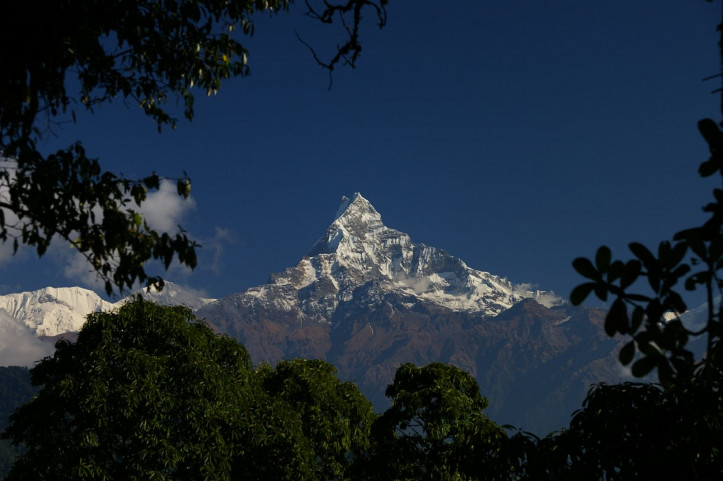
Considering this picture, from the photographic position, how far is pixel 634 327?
2602 millimetres

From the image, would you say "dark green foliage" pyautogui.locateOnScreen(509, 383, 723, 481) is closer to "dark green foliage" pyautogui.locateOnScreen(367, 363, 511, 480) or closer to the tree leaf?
"dark green foliage" pyautogui.locateOnScreen(367, 363, 511, 480)

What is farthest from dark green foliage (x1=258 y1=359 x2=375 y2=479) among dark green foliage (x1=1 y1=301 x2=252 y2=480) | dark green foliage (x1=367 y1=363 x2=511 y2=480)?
dark green foliage (x1=1 y1=301 x2=252 y2=480)

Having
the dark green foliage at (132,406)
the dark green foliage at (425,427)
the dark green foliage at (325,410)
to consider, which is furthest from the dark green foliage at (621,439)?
the dark green foliage at (325,410)

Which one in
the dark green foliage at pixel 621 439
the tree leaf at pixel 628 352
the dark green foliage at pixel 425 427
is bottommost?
the tree leaf at pixel 628 352

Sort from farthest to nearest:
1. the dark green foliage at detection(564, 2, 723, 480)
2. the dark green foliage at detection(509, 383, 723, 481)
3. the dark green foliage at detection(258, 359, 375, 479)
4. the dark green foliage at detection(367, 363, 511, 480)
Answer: the dark green foliage at detection(258, 359, 375, 479) < the dark green foliage at detection(367, 363, 511, 480) < the dark green foliage at detection(509, 383, 723, 481) < the dark green foliage at detection(564, 2, 723, 480)

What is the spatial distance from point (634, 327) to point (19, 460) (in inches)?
833

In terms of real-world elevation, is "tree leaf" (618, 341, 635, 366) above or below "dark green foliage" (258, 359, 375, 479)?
below

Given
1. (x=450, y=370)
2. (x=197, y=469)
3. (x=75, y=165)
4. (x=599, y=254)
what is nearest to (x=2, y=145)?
(x=75, y=165)

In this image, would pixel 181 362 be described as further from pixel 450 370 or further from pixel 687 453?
pixel 687 453

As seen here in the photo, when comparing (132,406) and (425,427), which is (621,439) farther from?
(132,406)

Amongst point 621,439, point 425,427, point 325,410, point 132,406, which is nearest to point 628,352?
point 621,439

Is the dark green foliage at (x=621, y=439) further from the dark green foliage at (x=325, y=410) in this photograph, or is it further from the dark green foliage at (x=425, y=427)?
the dark green foliage at (x=325, y=410)

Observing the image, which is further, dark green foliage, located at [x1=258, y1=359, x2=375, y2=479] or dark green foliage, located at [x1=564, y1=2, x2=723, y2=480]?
dark green foliage, located at [x1=258, y1=359, x2=375, y2=479]

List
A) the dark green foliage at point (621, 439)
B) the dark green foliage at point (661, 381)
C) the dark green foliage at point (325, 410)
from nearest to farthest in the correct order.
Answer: the dark green foliage at point (661, 381)
the dark green foliage at point (621, 439)
the dark green foliage at point (325, 410)
